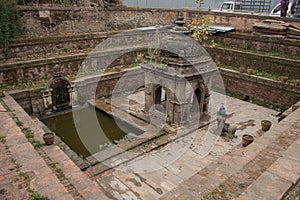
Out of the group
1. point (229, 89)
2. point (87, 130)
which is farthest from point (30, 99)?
point (229, 89)

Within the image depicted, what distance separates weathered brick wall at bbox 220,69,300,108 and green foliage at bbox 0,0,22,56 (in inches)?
490

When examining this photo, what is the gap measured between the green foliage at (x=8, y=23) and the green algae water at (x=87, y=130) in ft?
16.8

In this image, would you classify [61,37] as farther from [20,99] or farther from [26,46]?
[20,99]

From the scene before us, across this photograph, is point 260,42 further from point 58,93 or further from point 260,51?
point 58,93

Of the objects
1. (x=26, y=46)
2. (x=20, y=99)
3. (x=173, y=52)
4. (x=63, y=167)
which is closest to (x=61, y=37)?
(x=26, y=46)

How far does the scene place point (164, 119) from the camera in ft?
34.9

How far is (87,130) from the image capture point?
10516mm

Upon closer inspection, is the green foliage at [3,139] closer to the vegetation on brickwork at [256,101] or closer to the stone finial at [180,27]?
the stone finial at [180,27]

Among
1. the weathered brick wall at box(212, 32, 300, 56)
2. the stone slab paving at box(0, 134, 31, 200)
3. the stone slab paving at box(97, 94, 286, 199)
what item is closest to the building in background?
the weathered brick wall at box(212, 32, 300, 56)

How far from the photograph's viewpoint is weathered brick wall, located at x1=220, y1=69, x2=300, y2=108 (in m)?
12.4

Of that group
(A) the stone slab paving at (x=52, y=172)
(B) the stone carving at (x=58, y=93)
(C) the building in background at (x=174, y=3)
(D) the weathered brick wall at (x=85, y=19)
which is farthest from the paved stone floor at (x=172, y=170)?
(C) the building in background at (x=174, y=3)

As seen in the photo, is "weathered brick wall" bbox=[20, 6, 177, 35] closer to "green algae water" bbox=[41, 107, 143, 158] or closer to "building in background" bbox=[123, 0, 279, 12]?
"building in background" bbox=[123, 0, 279, 12]

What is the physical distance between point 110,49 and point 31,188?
1208cm

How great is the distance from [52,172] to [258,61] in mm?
13227
